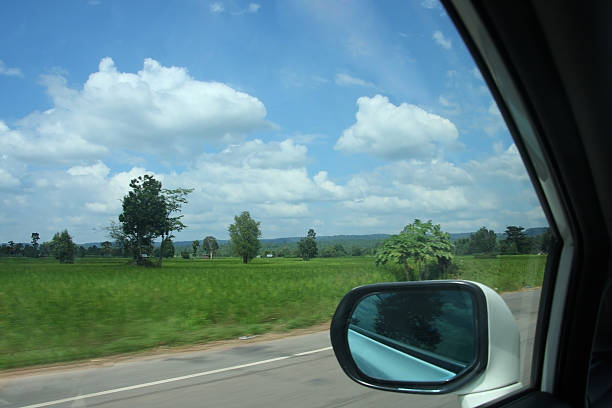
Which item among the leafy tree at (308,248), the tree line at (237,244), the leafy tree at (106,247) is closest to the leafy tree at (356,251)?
the tree line at (237,244)

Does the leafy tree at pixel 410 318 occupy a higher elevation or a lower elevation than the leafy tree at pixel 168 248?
lower

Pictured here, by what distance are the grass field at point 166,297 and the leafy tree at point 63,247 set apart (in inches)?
1.9

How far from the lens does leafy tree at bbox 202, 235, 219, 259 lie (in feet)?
8.52

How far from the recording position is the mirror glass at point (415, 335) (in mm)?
1788

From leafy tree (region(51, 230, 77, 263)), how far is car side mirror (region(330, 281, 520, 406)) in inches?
Answer: 45.5

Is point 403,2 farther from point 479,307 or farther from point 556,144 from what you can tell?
point 479,307

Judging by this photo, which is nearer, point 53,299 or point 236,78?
point 236,78

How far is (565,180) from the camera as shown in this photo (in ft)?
6.10

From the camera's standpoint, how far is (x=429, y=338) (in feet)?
6.00

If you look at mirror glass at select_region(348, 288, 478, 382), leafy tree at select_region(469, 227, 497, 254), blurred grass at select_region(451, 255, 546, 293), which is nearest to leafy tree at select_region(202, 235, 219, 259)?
mirror glass at select_region(348, 288, 478, 382)

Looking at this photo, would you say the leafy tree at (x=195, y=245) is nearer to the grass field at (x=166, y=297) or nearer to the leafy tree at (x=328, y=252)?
the grass field at (x=166, y=297)

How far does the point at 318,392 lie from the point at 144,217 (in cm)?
119

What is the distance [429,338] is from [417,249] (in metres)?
1.25

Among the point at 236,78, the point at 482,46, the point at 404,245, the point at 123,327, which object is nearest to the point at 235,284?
the point at 123,327
